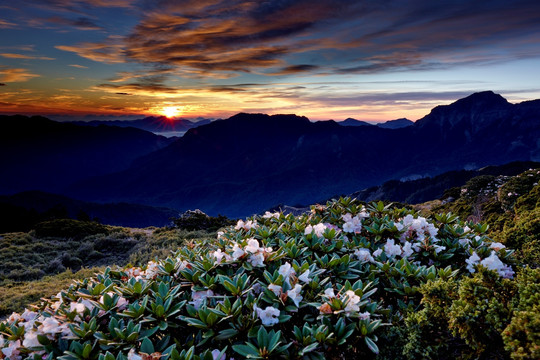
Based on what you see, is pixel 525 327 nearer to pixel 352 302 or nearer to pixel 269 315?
pixel 352 302

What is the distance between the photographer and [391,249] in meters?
3.45

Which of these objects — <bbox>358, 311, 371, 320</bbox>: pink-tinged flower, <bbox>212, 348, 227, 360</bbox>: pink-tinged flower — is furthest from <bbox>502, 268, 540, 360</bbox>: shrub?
<bbox>212, 348, 227, 360</bbox>: pink-tinged flower

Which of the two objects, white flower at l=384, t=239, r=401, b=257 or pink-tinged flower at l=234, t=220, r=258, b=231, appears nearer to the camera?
white flower at l=384, t=239, r=401, b=257

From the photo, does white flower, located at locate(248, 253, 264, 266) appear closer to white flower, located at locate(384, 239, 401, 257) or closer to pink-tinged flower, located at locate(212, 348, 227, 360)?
pink-tinged flower, located at locate(212, 348, 227, 360)

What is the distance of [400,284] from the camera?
284cm

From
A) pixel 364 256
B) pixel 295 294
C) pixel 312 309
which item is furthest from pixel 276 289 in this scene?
pixel 364 256

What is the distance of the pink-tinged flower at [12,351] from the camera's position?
2527 millimetres

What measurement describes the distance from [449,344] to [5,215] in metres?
36.8

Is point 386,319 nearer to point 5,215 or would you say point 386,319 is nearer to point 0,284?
point 0,284

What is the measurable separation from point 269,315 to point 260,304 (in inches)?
8.7

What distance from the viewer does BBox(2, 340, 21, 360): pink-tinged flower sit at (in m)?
2.53

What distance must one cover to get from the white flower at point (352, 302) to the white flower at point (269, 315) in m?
0.51

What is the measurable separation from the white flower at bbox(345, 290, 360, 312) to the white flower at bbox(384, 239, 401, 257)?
1.24 meters

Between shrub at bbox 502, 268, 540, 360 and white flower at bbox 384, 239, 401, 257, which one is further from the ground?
shrub at bbox 502, 268, 540, 360
